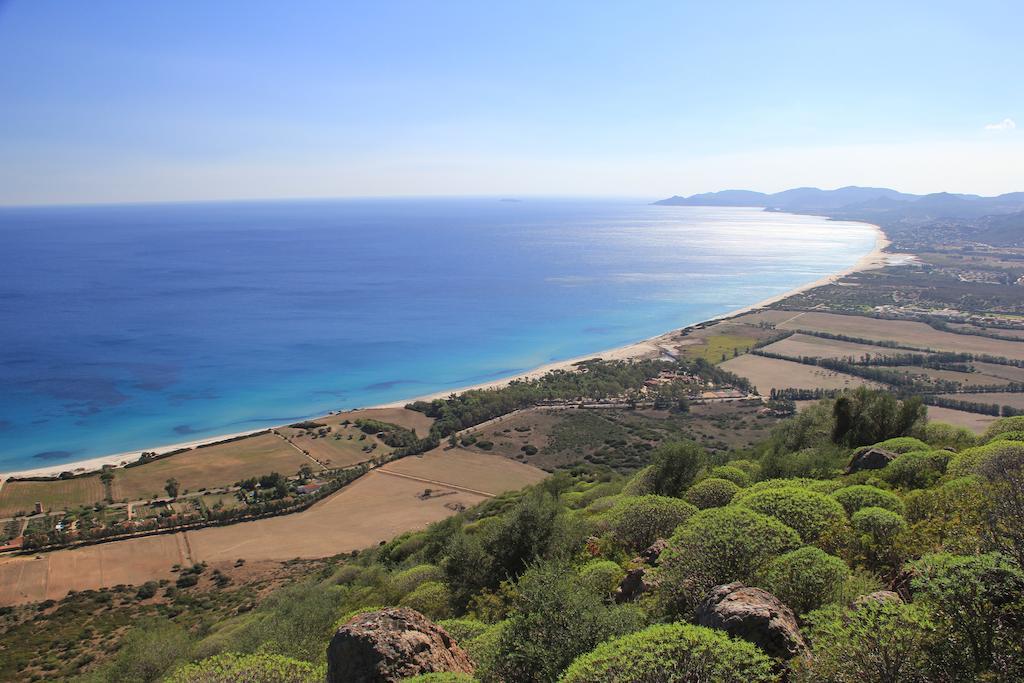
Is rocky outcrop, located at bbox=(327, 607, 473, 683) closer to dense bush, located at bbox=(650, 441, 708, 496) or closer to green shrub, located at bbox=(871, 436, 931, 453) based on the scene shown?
dense bush, located at bbox=(650, 441, 708, 496)

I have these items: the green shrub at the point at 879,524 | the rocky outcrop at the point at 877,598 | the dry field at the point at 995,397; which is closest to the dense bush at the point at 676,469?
the green shrub at the point at 879,524

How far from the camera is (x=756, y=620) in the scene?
33.8 ft

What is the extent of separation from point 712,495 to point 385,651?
1586 centimetres

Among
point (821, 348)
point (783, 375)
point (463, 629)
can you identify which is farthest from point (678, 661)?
point (821, 348)

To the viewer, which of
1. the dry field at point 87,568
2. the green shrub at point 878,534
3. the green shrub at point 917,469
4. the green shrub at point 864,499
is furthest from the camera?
the dry field at point 87,568

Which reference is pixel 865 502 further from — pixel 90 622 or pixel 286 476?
pixel 286 476

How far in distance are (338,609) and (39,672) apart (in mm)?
15593

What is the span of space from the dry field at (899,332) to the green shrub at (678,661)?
103m

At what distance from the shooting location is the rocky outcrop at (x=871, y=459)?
25.8 m

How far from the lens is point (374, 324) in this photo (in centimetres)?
10562

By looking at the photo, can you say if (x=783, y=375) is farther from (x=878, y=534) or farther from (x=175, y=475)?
(x=175, y=475)

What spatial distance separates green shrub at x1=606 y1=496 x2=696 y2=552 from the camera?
67.2ft

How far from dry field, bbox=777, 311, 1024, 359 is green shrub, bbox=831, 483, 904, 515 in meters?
90.9

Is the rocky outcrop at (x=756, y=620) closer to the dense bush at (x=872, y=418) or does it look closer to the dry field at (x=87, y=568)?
the dense bush at (x=872, y=418)
